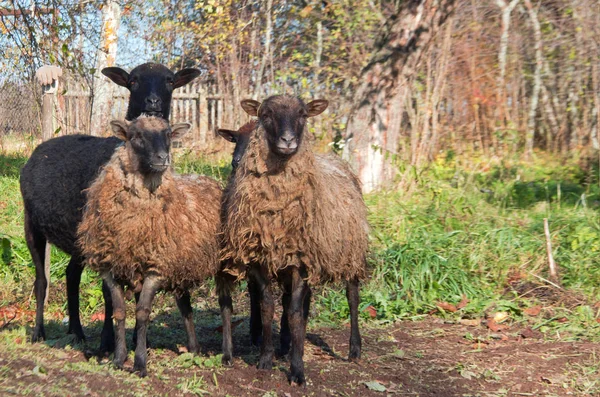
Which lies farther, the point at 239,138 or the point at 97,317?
the point at 97,317

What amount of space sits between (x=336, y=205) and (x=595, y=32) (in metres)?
7.57

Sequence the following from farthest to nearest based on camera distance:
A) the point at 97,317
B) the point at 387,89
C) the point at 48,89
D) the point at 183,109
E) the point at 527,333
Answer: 1. the point at 183,109
2. the point at 387,89
3. the point at 48,89
4. the point at 97,317
5. the point at 527,333

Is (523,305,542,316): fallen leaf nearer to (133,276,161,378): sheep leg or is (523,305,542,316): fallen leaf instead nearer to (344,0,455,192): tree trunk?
(344,0,455,192): tree trunk

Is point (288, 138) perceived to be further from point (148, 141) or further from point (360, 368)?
point (360, 368)

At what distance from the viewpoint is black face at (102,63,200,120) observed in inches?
278

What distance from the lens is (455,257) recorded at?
816 cm

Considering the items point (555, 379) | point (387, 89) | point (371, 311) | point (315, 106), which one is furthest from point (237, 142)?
point (555, 379)

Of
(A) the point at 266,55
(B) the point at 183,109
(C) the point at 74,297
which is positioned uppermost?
(A) the point at 266,55

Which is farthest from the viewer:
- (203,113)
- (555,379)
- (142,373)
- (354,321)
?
(203,113)

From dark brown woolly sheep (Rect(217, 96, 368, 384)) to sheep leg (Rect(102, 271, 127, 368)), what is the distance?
87 centimetres

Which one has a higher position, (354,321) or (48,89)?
(48,89)

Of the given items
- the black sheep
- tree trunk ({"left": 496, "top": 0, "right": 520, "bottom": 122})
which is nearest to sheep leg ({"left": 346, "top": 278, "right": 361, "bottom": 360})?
the black sheep

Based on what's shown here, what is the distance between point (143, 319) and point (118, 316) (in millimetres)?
202

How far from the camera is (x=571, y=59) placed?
39.8ft
